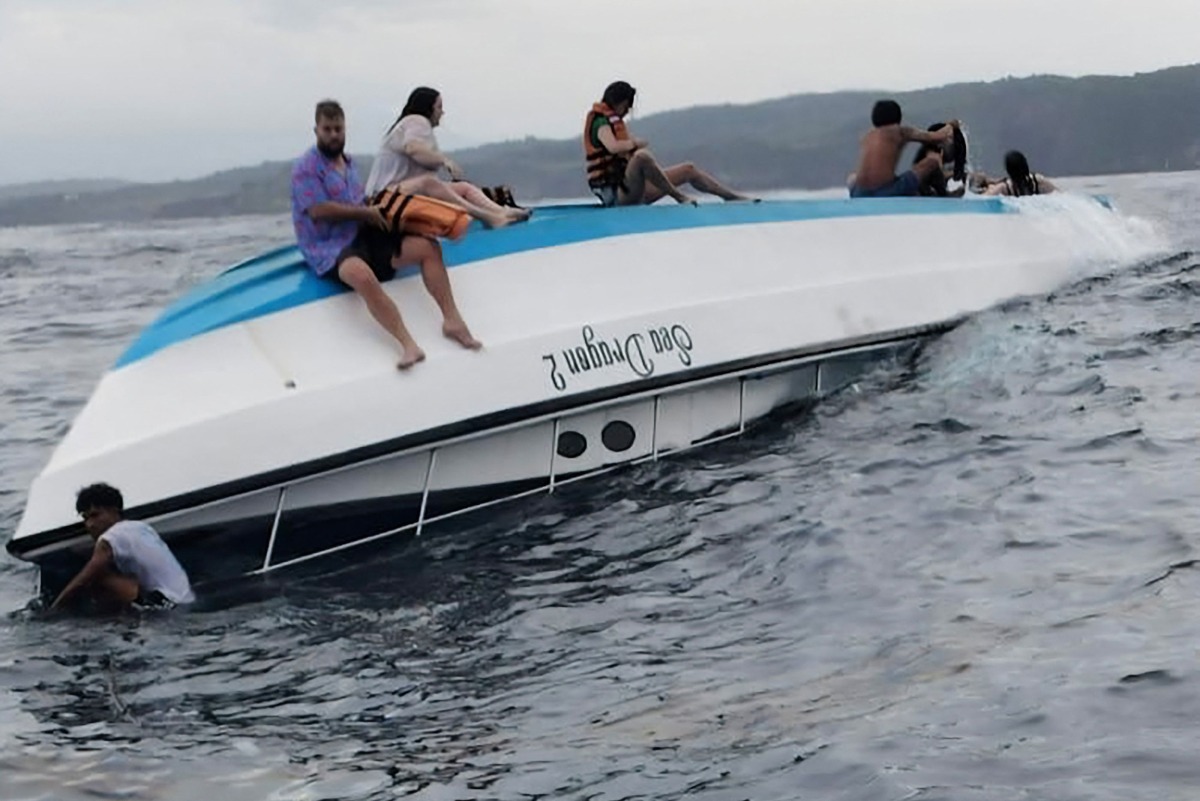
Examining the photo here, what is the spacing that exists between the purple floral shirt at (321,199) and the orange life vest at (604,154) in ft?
7.79

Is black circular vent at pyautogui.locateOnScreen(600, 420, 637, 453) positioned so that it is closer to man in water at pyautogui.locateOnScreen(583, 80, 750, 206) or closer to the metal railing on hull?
the metal railing on hull

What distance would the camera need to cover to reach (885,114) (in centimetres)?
1305

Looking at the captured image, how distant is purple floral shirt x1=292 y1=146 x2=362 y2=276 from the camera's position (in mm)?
9242

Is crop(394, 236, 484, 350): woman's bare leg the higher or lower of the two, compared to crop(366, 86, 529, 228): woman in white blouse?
lower

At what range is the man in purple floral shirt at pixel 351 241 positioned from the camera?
918cm

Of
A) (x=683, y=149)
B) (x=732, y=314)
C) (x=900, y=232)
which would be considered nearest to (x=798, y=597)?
(x=732, y=314)

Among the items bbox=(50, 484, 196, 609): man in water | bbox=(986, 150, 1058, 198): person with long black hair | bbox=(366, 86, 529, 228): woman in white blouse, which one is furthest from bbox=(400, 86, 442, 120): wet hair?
bbox=(986, 150, 1058, 198): person with long black hair

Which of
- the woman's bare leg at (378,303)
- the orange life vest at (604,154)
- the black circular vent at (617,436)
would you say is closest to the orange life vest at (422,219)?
the woman's bare leg at (378,303)

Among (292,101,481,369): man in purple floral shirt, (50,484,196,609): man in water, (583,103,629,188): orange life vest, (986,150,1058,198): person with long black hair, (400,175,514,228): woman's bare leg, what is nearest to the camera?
(50,484,196,609): man in water

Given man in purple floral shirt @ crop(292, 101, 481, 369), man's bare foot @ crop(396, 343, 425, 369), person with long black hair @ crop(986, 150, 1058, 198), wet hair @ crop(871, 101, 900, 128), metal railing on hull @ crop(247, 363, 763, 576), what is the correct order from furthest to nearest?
person with long black hair @ crop(986, 150, 1058, 198), wet hair @ crop(871, 101, 900, 128), man in purple floral shirt @ crop(292, 101, 481, 369), man's bare foot @ crop(396, 343, 425, 369), metal railing on hull @ crop(247, 363, 763, 576)

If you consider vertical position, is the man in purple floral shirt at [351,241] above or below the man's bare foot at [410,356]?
above

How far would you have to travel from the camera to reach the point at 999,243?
1273 centimetres

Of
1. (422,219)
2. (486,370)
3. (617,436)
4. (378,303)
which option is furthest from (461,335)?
(617,436)

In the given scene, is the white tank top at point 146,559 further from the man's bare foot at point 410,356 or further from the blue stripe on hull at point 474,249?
the man's bare foot at point 410,356
